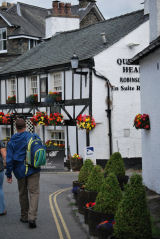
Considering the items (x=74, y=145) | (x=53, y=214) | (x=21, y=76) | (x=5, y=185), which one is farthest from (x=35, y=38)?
(x=53, y=214)

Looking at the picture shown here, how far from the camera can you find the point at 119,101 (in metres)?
20.5

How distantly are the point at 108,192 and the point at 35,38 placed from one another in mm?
28387

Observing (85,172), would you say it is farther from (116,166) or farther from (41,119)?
(41,119)

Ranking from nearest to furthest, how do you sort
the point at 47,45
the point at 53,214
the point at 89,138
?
the point at 53,214
the point at 89,138
the point at 47,45

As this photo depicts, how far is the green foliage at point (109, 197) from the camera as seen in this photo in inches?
297

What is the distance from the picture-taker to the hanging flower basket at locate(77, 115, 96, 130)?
1920 centimetres

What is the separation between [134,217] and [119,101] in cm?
1444

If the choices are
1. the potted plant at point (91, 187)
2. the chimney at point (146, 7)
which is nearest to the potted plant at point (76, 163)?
the chimney at point (146, 7)

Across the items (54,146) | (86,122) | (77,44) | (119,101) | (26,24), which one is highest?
(26,24)

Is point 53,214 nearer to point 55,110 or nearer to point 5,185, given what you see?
point 5,185

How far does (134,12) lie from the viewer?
73.9ft

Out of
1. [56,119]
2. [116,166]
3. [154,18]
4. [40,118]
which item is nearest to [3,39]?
[40,118]

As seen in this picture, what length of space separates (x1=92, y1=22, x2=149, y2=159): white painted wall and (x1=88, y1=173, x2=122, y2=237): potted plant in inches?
483

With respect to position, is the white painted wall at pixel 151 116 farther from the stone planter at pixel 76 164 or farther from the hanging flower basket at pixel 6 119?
the hanging flower basket at pixel 6 119
